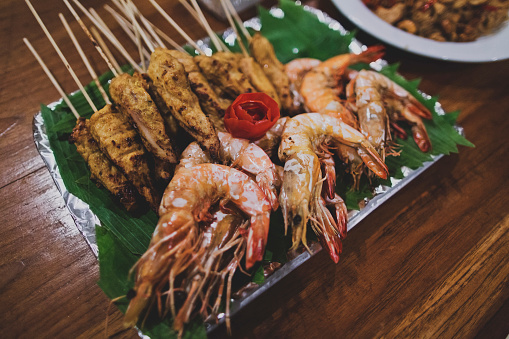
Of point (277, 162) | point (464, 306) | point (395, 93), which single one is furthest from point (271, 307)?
point (395, 93)

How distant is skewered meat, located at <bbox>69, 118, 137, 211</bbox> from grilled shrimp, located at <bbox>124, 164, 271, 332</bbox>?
44 cm

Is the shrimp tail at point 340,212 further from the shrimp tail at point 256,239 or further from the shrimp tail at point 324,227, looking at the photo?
the shrimp tail at point 256,239

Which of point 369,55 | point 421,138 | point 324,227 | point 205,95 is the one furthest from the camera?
point 369,55

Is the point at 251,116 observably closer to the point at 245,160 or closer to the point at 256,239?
the point at 245,160

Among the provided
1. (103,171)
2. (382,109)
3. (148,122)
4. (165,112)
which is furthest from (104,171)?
(382,109)

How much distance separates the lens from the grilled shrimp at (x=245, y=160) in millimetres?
1958

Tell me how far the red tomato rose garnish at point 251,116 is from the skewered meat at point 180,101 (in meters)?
0.18

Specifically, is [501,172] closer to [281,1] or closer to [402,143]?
[402,143]

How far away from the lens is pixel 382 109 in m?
2.60

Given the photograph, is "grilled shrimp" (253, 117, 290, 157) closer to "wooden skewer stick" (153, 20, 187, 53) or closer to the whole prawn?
the whole prawn

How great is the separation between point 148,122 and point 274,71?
52.5 inches

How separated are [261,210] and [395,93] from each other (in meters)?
2.00

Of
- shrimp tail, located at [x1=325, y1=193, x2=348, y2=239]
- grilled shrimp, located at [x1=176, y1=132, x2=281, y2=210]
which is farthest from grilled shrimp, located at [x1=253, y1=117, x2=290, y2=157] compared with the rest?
shrimp tail, located at [x1=325, y1=193, x2=348, y2=239]

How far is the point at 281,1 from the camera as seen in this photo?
12.0 ft
